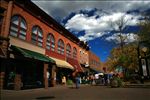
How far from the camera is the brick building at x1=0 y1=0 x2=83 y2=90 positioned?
18.0 metres

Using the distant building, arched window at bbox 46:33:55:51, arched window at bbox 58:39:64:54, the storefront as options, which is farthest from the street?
the distant building

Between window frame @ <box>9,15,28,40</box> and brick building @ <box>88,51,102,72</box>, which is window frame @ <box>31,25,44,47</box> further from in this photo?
brick building @ <box>88,51,102,72</box>

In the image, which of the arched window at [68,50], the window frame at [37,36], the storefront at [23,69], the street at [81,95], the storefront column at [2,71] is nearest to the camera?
the street at [81,95]

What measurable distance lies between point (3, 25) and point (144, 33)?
91.7ft

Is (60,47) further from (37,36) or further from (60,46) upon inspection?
(37,36)

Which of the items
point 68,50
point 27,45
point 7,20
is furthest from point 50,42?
point 7,20

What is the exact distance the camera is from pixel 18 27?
67.6 ft

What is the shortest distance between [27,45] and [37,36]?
131 inches

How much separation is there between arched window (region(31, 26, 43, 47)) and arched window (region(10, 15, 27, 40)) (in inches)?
74.6

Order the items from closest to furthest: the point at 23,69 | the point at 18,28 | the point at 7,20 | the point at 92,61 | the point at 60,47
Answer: the point at 7,20 → the point at 18,28 → the point at 23,69 → the point at 60,47 → the point at 92,61

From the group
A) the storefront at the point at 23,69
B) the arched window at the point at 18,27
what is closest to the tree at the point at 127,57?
the storefront at the point at 23,69

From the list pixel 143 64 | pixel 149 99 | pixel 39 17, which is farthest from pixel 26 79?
pixel 149 99

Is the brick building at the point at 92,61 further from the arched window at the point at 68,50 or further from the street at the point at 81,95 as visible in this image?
the street at the point at 81,95

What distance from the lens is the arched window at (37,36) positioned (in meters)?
23.6
